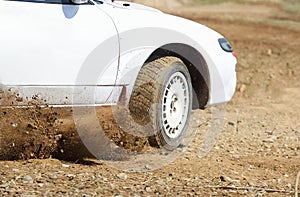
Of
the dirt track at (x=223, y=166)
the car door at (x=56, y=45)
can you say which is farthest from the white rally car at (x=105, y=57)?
the dirt track at (x=223, y=166)

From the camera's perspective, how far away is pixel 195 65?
693cm

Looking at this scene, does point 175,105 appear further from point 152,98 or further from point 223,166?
point 223,166

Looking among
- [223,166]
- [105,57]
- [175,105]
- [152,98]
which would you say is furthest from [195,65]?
[105,57]

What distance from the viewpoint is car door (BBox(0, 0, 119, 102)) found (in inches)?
212

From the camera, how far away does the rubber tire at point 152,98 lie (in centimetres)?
613

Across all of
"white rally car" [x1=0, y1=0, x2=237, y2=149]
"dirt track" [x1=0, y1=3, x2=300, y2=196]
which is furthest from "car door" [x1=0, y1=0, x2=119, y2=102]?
"dirt track" [x1=0, y1=3, x2=300, y2=196]

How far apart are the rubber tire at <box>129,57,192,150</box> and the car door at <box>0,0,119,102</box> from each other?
14.1 inches

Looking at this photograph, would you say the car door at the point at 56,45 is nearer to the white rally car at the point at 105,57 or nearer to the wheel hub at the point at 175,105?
the white rally car at the point at 105,57

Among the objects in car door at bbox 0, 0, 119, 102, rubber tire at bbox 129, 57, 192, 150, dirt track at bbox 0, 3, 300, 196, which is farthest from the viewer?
rubber tire at bbox 129, 57, 192, 150

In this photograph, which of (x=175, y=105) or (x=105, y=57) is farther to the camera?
(x=175, y=105)

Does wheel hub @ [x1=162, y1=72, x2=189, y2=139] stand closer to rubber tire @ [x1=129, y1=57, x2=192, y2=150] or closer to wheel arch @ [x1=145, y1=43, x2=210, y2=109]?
rubber tire @ [x1=129, y1=57, x2=192, y2=150]

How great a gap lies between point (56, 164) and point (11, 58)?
2.96 ft

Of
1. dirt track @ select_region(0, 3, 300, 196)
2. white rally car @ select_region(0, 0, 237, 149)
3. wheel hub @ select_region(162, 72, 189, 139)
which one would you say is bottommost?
dirt track @ select_region(0, 3, 300, 196)

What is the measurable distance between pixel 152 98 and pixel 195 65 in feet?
3.01
